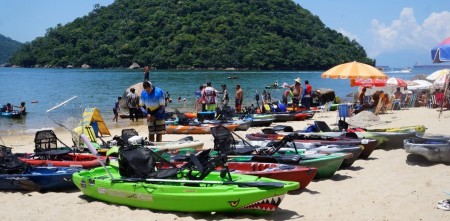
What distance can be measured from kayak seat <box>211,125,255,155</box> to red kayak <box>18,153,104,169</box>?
2217 mm

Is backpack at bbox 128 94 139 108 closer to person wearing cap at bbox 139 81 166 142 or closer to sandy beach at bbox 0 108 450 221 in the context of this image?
person wearing cap at bbox 139 81 166 142

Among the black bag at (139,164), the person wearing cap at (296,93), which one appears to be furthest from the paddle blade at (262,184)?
the person wearing cap at (296,93)

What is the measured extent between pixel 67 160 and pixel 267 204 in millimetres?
5053

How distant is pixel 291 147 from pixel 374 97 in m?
12.4

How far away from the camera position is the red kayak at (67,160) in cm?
944

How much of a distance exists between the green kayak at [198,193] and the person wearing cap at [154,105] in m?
4.01

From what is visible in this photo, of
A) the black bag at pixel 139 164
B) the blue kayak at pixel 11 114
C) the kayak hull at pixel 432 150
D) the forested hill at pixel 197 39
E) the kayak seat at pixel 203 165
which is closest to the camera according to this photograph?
the kayak seat at pixel 203 165

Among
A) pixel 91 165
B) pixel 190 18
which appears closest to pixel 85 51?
pixel 190 18

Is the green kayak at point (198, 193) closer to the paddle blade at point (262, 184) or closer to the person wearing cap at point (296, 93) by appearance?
the paddle blade at point (262, 184)

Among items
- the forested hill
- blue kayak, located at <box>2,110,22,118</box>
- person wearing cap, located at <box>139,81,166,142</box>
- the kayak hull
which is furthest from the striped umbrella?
the forested hill

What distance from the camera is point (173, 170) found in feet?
24.7

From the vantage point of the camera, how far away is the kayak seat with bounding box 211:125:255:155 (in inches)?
367

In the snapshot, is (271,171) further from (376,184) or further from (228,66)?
(228,66)

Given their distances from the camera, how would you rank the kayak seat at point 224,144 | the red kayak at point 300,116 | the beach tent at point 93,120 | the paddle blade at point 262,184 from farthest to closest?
the red kayak at point 300,116 → the beach tent at point 93,120 → the kayak seat at point 224,144 → the paddle blade at point 262,184
